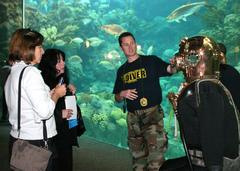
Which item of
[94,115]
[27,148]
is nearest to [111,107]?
[94,115]

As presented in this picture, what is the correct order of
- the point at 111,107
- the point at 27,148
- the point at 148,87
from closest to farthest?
the point at 27,148 → the point at 148,87 → the point at 111,107

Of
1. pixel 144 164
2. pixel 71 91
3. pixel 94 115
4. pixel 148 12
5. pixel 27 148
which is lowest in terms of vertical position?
pixel 94 115

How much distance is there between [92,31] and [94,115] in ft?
8.20

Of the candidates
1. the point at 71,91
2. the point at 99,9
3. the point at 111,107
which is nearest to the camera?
the point at 71,91

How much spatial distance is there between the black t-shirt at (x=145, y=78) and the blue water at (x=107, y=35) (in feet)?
12.8

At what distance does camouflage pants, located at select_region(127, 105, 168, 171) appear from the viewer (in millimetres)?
3990

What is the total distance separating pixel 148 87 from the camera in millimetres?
4047

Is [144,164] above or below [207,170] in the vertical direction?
below

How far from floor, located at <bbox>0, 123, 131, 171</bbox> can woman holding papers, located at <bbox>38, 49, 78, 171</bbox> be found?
2.10 meters

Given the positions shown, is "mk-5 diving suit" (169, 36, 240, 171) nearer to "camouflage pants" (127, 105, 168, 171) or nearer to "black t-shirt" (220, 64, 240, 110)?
"black t-shirt" (220, 64, 240, 110)

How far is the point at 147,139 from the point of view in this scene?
158 inches

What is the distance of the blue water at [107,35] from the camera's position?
8344 mm

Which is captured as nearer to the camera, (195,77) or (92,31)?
(195,77)

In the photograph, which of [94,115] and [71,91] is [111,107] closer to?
[94,115]
